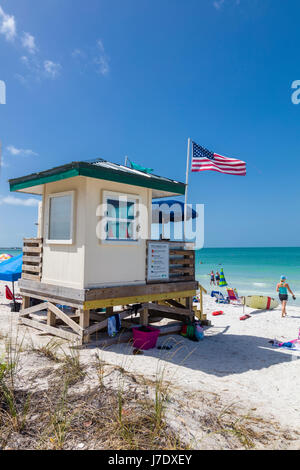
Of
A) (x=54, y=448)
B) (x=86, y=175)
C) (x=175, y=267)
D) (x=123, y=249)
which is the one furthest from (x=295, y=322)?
(x=54, y=448)

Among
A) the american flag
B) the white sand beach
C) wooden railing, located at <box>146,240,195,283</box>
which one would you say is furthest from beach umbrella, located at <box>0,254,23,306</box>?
the american flag

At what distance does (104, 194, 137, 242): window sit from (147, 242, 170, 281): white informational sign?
72 cm

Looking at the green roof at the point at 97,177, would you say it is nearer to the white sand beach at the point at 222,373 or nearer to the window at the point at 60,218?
the window at the point at 60,218

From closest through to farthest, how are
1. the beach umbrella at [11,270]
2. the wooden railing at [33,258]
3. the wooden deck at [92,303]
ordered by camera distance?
the wooden deck at [92,303] → the wooden railing at [33,258] → the beach umbrella at [11,270]

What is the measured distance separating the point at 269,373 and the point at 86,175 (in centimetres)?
592

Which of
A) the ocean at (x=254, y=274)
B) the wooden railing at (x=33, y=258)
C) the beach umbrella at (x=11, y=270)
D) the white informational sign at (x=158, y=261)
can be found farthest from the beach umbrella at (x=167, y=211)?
the ocean at (x=254, y=274)

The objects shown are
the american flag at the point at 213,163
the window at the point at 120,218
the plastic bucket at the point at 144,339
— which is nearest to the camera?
the plastic bucket at the point at 144,339

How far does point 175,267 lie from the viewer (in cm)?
1007

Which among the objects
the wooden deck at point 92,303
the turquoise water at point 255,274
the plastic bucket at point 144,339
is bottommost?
the turquoise water at point 255,274

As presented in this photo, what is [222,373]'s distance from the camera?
6789 millimetres

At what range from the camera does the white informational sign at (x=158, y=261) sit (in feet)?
29.8

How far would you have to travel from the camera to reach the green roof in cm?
745

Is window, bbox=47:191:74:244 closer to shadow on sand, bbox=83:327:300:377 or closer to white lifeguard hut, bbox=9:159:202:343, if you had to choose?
white lifeguard hut, bbox=9:159:202:343

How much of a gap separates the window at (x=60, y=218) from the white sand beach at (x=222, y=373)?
265 cm
